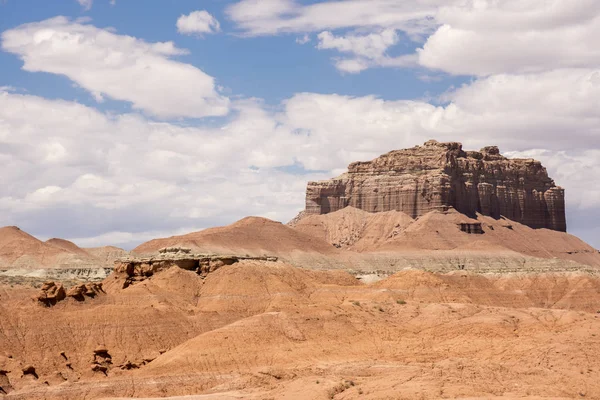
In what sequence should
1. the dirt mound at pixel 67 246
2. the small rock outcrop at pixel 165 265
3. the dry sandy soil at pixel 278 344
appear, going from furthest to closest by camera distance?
the dirt mound at pixel 67 246 < the small rock outcrop at pixel 165 265 < the dry sandy soil at pixel 278 344

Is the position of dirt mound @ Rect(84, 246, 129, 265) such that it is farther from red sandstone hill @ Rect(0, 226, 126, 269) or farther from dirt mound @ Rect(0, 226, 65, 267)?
dirt mound @ Rect(0, 226, 65, 267)

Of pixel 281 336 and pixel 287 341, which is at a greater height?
pixel 281 336

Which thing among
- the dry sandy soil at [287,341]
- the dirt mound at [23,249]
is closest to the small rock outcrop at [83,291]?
the dry sandy soil at [287,341]

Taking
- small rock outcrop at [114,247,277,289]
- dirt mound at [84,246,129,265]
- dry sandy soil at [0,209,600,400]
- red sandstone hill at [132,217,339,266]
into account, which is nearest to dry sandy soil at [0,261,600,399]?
dry sandy soil at [0,209,600,400]

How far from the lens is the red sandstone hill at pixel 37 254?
518ft

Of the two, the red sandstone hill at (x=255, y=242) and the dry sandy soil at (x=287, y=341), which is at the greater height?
the red sandstone hill at (x=255, y=242)

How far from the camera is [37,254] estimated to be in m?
164

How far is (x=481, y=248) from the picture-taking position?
183875 millimetres

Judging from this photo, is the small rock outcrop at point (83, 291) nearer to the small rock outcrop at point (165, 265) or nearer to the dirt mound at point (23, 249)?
the small rock outcrop at point (165, 265)

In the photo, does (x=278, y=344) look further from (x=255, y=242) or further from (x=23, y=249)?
(x=23, y=249)

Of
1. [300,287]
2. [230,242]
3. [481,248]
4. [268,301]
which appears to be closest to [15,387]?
[268,301]

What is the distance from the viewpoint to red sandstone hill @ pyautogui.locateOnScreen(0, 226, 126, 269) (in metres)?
158

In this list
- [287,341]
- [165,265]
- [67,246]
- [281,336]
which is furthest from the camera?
[67,246]

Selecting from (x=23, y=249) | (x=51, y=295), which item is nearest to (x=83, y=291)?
(x=51, y=295)
